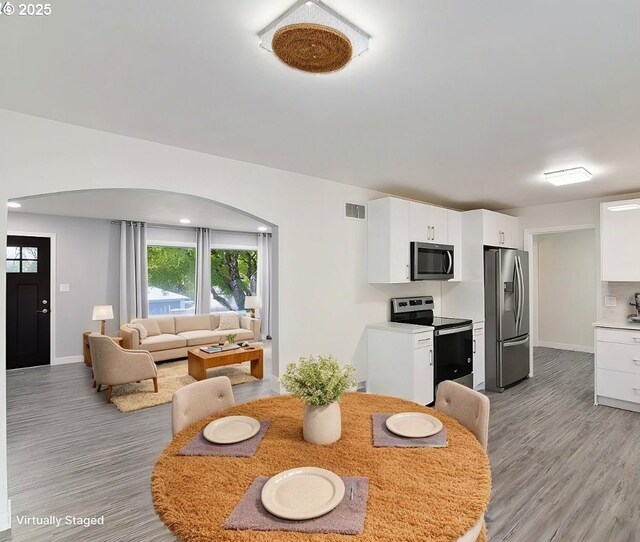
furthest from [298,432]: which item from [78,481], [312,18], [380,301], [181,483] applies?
[380,301]

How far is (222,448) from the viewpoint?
1454mm

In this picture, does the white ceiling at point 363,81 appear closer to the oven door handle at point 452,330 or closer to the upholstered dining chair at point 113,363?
the oven door handle at point 452,330

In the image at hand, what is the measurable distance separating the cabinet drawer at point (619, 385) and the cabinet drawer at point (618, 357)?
6cm

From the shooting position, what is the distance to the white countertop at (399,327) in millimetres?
3922

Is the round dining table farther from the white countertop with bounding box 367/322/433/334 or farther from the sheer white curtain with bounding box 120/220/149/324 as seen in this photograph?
the sheer white curtain with bounding box 120/220/149/324

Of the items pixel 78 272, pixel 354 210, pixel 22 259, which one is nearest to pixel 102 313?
pixel 78 272

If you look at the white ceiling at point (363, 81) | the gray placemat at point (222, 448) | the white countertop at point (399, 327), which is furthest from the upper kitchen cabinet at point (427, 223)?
the gray placemat at point (222, 448)

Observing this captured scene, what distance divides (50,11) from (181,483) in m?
1.76

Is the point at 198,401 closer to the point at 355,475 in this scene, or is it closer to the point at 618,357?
the point at 355,475

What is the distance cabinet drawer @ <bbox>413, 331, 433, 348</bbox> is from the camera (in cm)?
386

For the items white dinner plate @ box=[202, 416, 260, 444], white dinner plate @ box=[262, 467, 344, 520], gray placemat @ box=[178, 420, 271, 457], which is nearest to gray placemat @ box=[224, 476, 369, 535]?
white dinner plate @ box=[262, 467, 344, 520]

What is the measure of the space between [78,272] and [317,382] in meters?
6.59

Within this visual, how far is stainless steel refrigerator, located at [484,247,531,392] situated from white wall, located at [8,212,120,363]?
6.25 metres

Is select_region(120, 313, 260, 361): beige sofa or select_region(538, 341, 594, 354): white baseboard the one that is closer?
select_region(120, 313, 260, 361): beige sofa
